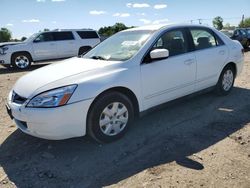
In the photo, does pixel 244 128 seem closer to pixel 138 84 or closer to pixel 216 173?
pixel 216 173

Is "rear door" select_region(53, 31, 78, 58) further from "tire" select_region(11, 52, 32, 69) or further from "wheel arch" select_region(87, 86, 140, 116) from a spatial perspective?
"wheel arch" select_region(87, 86, 140, 116)

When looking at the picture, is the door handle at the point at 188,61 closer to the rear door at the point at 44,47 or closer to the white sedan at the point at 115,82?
the white sedan at the point at 115,82

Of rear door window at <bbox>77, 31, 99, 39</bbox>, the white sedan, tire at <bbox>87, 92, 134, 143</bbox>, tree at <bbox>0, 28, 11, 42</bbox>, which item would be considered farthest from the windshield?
tree at <bbox>0, 28, 11, 42</bbox>

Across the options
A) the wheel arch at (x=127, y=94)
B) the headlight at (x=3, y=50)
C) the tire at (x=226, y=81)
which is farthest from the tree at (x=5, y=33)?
the wheel arch at (x=127, y=94)

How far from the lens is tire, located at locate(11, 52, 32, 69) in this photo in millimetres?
13320

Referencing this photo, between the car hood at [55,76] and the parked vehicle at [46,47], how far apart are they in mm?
9500

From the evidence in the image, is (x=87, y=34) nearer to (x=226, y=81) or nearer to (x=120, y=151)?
(x=226, y=81)

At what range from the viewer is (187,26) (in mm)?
5352

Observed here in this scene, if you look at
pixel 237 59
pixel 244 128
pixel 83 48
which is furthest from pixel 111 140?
pixel 83 48

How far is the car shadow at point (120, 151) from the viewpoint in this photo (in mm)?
3453

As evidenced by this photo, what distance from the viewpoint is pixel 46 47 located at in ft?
46.4

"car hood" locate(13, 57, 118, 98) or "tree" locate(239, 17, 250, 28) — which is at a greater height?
"tree" locate(239, 17, 250, 28)

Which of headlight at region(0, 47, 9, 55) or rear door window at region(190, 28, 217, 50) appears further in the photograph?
headlight at region(0, 47, 9, 55)

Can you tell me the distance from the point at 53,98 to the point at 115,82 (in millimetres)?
858
